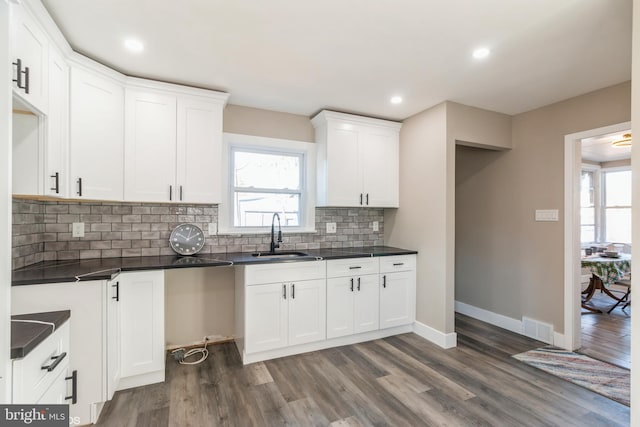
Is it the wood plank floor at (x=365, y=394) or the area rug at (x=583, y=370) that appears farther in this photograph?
the area rug at (x=583, y=370)

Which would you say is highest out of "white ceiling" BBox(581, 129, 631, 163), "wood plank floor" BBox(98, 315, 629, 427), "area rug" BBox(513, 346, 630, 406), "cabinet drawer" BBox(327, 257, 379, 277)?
"white ceiling" BBox(581, 129, 631, 163)

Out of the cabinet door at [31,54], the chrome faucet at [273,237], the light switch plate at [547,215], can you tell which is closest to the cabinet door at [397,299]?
the chrome faucet at [273,237]

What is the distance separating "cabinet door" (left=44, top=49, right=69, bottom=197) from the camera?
6.50 ft

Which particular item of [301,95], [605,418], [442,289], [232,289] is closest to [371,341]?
[442,289]

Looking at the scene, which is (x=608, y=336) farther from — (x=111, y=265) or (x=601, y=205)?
(x=111, y=265)

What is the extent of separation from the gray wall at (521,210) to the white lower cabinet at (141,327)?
3720 millimetres

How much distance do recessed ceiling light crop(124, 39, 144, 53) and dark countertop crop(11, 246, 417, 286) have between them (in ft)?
5.16

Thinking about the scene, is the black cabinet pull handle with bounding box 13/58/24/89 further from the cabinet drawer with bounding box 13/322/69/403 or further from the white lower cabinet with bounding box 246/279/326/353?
the white lower cabinet with bounding box 246/279/326/353

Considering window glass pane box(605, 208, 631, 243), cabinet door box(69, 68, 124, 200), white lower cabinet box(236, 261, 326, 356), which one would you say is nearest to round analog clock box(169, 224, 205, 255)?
white lower cabinet box(236, 261, 326, 356)

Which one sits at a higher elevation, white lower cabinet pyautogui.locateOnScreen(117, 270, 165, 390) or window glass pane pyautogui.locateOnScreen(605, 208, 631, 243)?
window glass pane pyautogui.locateOnScreen(605, 208, 631, 243)

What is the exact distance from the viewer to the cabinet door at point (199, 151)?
2.77 meters

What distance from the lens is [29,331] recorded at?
4.25 ft

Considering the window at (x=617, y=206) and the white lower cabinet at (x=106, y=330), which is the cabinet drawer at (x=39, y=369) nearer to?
the white lower cabinet at (x=106, y=330)

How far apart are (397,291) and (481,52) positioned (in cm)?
240
